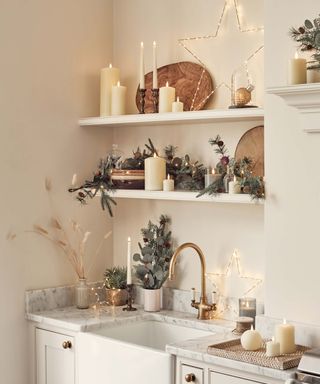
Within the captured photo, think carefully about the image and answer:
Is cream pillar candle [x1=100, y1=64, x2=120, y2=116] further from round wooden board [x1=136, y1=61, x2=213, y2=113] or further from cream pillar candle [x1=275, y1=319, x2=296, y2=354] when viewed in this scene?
cream pillar candle [x1=275, y1=319, x2=296, y2=354]

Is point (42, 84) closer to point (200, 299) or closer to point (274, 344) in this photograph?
point (200, 299)

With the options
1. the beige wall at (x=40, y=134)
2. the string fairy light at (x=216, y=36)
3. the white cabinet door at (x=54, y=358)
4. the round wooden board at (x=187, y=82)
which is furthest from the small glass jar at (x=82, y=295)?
the string fairy light at (x=216, y=36)

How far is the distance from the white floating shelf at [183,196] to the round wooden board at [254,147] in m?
0.22

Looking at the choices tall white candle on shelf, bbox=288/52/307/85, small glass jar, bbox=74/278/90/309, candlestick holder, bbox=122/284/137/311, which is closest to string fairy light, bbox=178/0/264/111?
tall white candle on shelf, bbox=288/52/307/85

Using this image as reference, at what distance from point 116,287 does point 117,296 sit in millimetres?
46

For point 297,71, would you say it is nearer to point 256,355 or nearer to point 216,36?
point 216,36

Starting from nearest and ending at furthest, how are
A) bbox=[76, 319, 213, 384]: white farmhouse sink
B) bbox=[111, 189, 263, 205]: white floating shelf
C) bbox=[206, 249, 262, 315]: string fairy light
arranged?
bbox=[76, 319, 213, 384]: white farmhouse sink < bbox=[111, 189, 263, 205]: white floating shelf < bbox=[206, 249, 262, 315]: string fairy light

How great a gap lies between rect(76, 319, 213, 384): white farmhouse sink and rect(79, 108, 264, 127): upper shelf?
0.96 meters

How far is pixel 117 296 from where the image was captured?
385 centimetres

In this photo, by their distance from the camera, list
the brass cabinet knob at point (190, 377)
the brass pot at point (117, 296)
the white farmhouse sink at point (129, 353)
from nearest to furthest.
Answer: the brass cabinet knob at point (190, 377), the white farmhouse sink at point (129, 353), the brass pot at point (117, 296)

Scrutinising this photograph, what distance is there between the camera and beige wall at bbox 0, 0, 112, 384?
360 centimetres

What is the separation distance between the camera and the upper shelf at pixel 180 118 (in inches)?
127

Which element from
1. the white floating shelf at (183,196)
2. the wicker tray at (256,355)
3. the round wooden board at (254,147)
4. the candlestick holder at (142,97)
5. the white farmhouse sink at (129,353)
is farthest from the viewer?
the candlestick holder at (142,97)

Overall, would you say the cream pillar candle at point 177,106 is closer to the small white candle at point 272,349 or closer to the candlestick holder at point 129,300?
the candlestick holder at point 129,300
